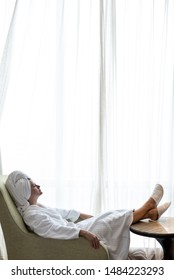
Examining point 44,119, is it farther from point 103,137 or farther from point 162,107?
point 162,107

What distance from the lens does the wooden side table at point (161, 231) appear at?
2.74 m

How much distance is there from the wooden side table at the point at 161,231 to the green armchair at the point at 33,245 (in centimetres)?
32

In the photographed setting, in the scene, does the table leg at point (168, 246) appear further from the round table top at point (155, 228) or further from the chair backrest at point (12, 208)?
the chair backrest at point (12, 208)

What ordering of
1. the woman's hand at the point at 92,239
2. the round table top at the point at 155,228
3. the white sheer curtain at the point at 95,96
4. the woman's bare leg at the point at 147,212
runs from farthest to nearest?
the white sheer curtain at the point at 95,96 → the woman's bare leg at the point at 147,212 → the round table top at the point at 155,228 → the woman's hand at the point at 92,239

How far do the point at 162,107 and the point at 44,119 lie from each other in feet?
3.25

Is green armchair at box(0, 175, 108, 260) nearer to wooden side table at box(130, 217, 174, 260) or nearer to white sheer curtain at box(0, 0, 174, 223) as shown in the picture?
wooden side table at box(130, 217, 174, 260)

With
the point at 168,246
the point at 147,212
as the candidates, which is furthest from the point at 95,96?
the point at 168,246

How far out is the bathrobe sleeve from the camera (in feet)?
8.84

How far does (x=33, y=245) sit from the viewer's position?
2.74 meters

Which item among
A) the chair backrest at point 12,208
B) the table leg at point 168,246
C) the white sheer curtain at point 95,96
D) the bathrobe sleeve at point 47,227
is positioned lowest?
the table leg at point 168,246

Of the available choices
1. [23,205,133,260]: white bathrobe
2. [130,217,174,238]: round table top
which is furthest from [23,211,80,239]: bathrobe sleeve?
[130,217,174,238]: round table top

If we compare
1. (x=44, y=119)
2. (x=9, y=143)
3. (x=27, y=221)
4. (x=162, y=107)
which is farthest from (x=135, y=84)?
(x=27, y=221)

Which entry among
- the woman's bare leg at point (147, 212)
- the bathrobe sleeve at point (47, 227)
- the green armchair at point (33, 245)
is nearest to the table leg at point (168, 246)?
the woman's bare leg at point (147, 212)

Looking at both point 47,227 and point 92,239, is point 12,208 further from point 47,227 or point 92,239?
point 92,239
